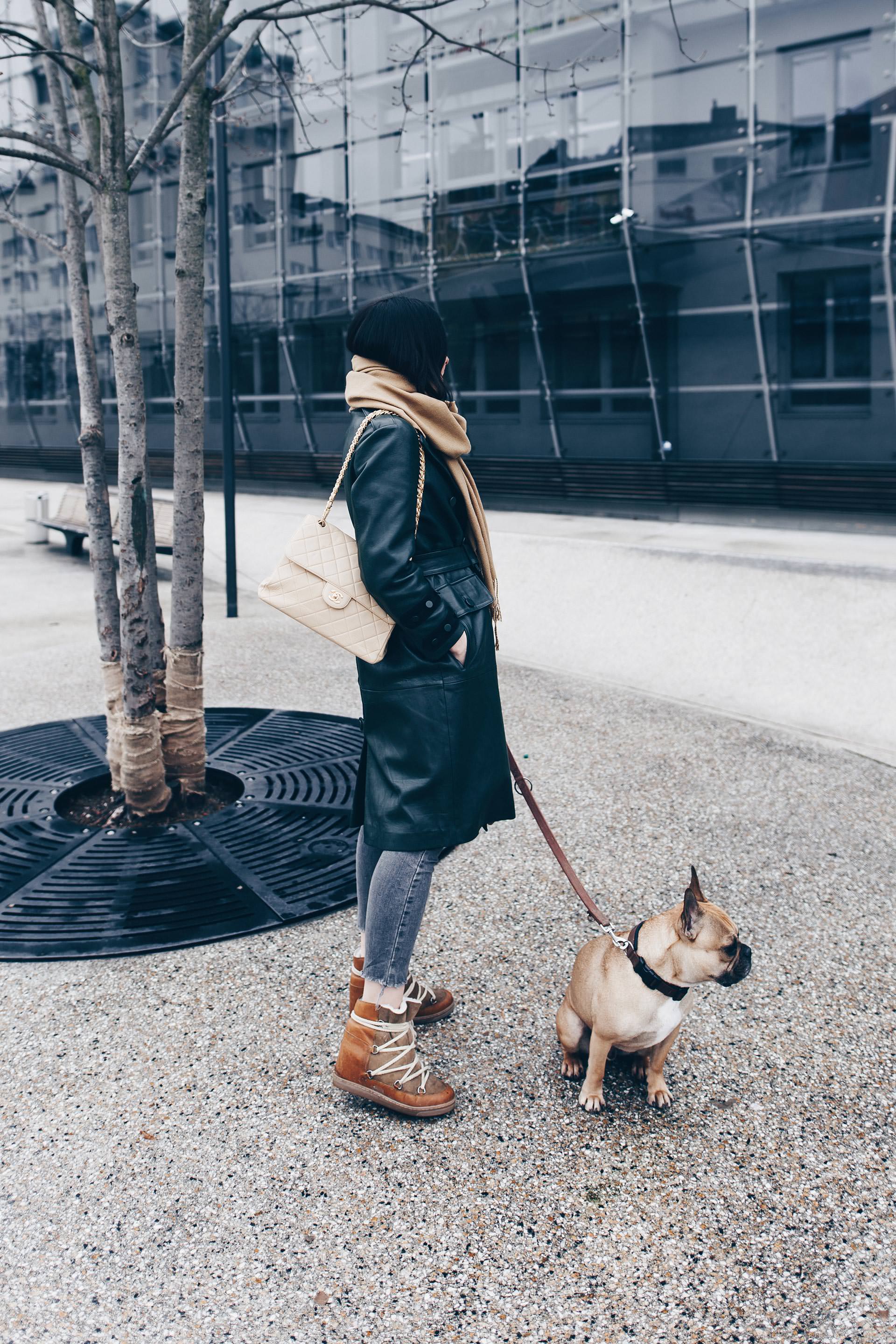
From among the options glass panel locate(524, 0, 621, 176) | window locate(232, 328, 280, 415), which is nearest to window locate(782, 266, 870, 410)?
glass panel locate(524, 0, 621, 176)

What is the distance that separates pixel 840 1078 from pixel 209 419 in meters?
23.3

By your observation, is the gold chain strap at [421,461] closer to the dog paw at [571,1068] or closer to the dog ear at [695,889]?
the dog ear at [695,889]

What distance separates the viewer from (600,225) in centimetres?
1731

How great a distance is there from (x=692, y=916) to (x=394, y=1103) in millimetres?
857

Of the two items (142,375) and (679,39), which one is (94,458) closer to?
(142,375)

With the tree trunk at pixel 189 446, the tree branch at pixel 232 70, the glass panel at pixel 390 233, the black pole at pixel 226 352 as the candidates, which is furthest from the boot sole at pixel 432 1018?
the glass panel at pixel 390 233

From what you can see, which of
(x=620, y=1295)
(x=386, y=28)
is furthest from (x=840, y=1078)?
(x=386, y=28)

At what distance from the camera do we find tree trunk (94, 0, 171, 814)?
15.0 ft

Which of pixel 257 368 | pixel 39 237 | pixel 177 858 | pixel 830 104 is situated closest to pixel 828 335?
pixel 830 104

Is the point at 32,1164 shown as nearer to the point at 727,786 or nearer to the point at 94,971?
the point at 94,971

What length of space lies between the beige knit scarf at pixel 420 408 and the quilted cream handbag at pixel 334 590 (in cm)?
4

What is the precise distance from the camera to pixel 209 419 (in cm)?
2458

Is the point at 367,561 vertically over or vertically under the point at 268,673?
over

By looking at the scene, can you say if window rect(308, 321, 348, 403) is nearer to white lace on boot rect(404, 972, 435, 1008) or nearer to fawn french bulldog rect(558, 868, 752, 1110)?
white lace on boot rect(404, 972, 435, 1008)
